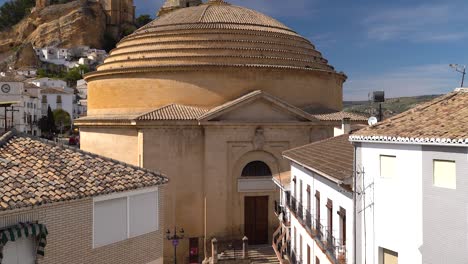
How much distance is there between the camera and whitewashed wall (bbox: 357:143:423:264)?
970 centimetres

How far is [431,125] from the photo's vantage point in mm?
10078

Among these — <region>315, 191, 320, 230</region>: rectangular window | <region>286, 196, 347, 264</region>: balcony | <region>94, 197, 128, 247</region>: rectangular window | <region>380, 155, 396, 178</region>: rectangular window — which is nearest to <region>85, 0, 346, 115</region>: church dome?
<region>286, 196, 347, 264</region>: balcony

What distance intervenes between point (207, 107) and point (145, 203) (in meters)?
16.6

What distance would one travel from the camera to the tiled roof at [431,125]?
30.3 ft

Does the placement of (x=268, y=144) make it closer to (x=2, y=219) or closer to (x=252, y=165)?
(x=252, y=165)

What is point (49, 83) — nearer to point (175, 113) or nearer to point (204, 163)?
point (175, 113)

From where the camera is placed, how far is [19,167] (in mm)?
9109

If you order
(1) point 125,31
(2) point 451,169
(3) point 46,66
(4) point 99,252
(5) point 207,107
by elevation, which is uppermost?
(1) point 125,31

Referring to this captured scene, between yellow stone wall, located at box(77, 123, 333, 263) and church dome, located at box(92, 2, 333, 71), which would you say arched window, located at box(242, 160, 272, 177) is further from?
church dome, located at box(92, 2, 333, 71)

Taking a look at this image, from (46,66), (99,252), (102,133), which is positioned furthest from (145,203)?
(46,66)

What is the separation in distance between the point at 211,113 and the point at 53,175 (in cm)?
1547

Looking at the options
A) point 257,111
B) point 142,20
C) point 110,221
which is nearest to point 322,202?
point 110,221

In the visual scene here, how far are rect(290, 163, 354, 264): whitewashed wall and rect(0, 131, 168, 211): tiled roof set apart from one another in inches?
188

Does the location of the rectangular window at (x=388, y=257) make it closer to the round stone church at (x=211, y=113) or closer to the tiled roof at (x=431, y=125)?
the tiled roof at (x=431, y=125)
